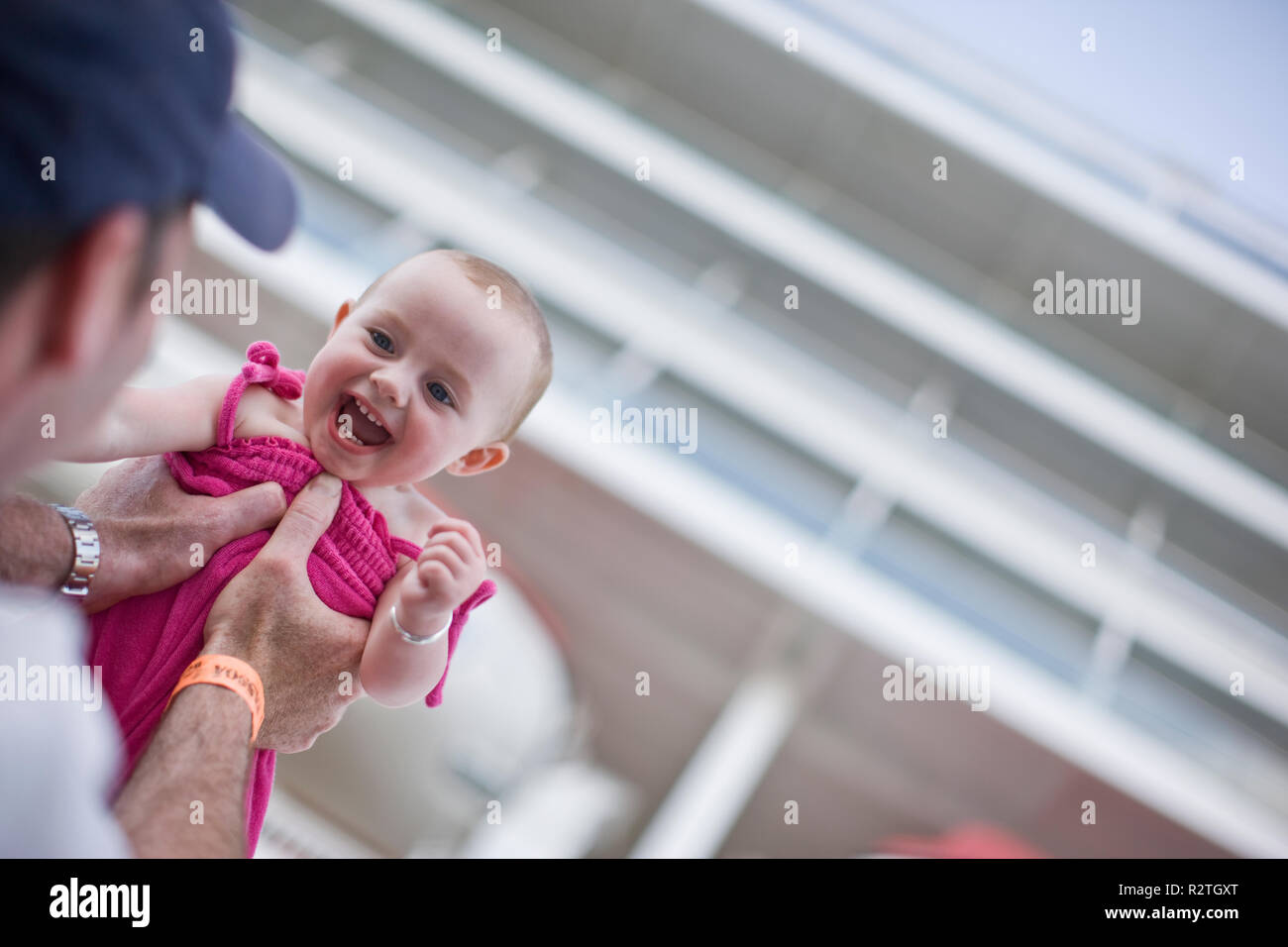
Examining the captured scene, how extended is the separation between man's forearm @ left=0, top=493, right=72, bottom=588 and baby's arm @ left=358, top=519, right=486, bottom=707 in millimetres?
252

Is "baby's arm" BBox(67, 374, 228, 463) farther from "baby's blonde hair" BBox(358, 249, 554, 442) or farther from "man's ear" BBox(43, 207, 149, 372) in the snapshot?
"man's ear" BBox(43, 207, 149, 372)

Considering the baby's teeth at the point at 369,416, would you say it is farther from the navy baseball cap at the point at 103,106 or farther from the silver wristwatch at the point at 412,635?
the navy baseball cap at the point at 103,106

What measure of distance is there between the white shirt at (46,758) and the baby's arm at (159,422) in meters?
0.16

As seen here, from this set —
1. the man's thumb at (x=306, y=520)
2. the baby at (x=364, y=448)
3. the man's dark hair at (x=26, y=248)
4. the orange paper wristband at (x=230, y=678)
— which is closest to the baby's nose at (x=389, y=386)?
the baby at (x=364, y=448)

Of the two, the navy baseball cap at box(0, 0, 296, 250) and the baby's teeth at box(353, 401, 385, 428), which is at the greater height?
the navy baseball cap at box(0, 0, 296, 250)

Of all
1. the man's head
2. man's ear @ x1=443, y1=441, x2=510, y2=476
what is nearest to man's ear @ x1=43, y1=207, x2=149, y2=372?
the man's head

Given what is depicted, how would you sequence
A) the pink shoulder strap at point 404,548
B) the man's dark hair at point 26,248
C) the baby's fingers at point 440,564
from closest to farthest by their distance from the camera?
the man's dark hair at point 26,248
the baby's fingers at point 440,564
the pink shoulder strap at point 404,548

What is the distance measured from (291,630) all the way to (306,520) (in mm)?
95

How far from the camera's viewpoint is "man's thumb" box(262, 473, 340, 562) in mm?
761

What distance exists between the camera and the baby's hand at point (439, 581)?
74cm

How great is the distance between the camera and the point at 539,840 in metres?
2.97

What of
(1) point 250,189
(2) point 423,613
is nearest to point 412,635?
(2) point 423,613

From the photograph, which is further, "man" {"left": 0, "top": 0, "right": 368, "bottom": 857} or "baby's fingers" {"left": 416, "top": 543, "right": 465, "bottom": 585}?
"baby's fingers" {"left": 416, "top": 543, "right": 465, "bottom": 585}
